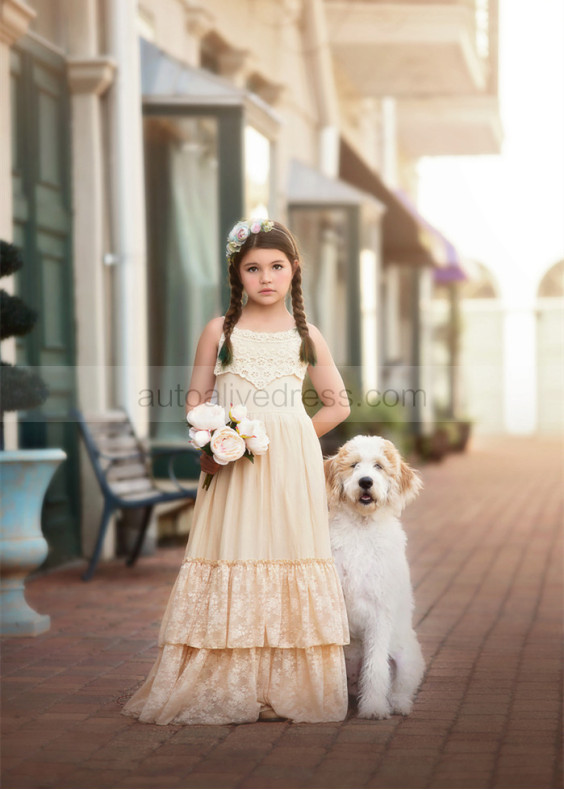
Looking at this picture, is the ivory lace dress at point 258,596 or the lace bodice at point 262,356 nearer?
the ivory lace dress at point 258,596

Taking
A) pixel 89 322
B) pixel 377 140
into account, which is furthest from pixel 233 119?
pixel 377 140

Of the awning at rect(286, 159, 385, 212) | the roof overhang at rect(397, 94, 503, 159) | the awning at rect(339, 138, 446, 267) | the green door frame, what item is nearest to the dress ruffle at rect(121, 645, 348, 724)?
the green door frame

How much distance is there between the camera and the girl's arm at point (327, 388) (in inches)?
178

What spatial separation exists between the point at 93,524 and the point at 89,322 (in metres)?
1.39

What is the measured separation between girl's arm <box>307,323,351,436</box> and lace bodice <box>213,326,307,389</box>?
107 mm

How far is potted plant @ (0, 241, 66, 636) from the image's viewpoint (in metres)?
5.82

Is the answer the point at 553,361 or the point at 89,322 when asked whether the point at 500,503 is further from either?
the point at 553,361

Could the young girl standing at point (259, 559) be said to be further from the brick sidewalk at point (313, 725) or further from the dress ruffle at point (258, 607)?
the brick sidewalk at point (313, 725)

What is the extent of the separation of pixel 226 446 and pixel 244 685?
0.85 meters

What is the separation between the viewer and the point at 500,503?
40.5ft

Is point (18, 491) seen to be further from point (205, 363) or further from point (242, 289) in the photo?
point (242, 289)

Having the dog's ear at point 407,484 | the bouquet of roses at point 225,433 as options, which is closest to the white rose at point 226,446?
the bouquet of roses at point 225,433

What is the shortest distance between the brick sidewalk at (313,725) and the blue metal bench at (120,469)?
0.33m

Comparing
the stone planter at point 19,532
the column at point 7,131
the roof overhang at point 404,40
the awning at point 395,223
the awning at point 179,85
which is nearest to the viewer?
the stone planter at point 19,532
